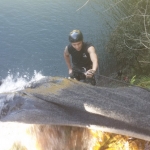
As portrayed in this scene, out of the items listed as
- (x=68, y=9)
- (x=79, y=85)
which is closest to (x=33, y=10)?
(x=68, y=9)

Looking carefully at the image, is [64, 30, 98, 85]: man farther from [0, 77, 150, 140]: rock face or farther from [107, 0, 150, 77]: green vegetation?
[107, 0, 150, 77]: green vegetation

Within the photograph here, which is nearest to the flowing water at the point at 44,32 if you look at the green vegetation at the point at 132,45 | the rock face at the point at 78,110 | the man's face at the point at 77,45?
the green vegetation at the point at 132,45

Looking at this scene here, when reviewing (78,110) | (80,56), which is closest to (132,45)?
(80,56)

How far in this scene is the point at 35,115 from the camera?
6.91 feet

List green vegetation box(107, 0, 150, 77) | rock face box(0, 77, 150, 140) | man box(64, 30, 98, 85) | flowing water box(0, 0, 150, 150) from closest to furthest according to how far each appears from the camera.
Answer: rock face box(0, 77, 150, 140)
man box(64, 30, 98, 85)
green vegetation box(107, 0, 150, 77)
flowing water box(0, 0, 150, 150)

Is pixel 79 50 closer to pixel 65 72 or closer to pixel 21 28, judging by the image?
pixel 65 72

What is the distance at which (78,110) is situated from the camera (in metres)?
2.27

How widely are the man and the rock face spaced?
7.19ft

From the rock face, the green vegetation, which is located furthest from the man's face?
the green vegetation

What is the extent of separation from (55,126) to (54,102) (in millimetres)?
225

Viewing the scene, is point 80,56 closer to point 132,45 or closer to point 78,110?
point 78,110

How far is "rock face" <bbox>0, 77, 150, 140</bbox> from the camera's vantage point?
2158 mm

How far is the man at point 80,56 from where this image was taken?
4.91 meters

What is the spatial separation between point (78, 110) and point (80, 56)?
309 centimetres
